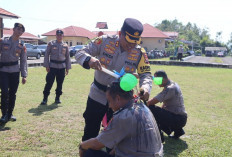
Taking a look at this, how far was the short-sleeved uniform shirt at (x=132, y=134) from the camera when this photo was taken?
2.22 meters

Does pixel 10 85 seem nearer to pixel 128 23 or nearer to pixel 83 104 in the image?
pixel 83 104

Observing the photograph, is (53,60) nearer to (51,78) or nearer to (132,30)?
(51,78)

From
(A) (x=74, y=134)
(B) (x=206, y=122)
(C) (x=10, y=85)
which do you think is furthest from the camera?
(B) (x=206, y=122)

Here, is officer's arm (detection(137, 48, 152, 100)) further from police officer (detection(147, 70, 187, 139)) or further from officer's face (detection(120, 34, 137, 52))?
police officer (detection(147, 70, 187, 139))

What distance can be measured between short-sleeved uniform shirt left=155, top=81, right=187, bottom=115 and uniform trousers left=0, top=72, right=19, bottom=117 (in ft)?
9.59

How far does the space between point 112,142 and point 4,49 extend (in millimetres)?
3714

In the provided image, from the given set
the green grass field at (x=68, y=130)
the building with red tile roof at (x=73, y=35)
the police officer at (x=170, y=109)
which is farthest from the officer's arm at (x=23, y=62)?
the building with red tile roof at (x=73, y=35)

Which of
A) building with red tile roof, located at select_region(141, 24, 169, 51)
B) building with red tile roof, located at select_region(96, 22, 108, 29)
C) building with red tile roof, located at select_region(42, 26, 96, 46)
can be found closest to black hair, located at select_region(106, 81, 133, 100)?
building with red tile roof, located at select_region(42, 26, 96, 46)

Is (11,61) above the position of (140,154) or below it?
above

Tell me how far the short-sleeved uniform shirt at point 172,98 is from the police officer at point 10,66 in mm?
2921

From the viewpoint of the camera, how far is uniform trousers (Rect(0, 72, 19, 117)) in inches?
198

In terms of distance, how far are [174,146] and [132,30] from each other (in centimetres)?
253

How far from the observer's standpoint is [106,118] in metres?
3.34

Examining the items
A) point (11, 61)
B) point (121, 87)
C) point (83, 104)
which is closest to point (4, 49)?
point (11, 61)
